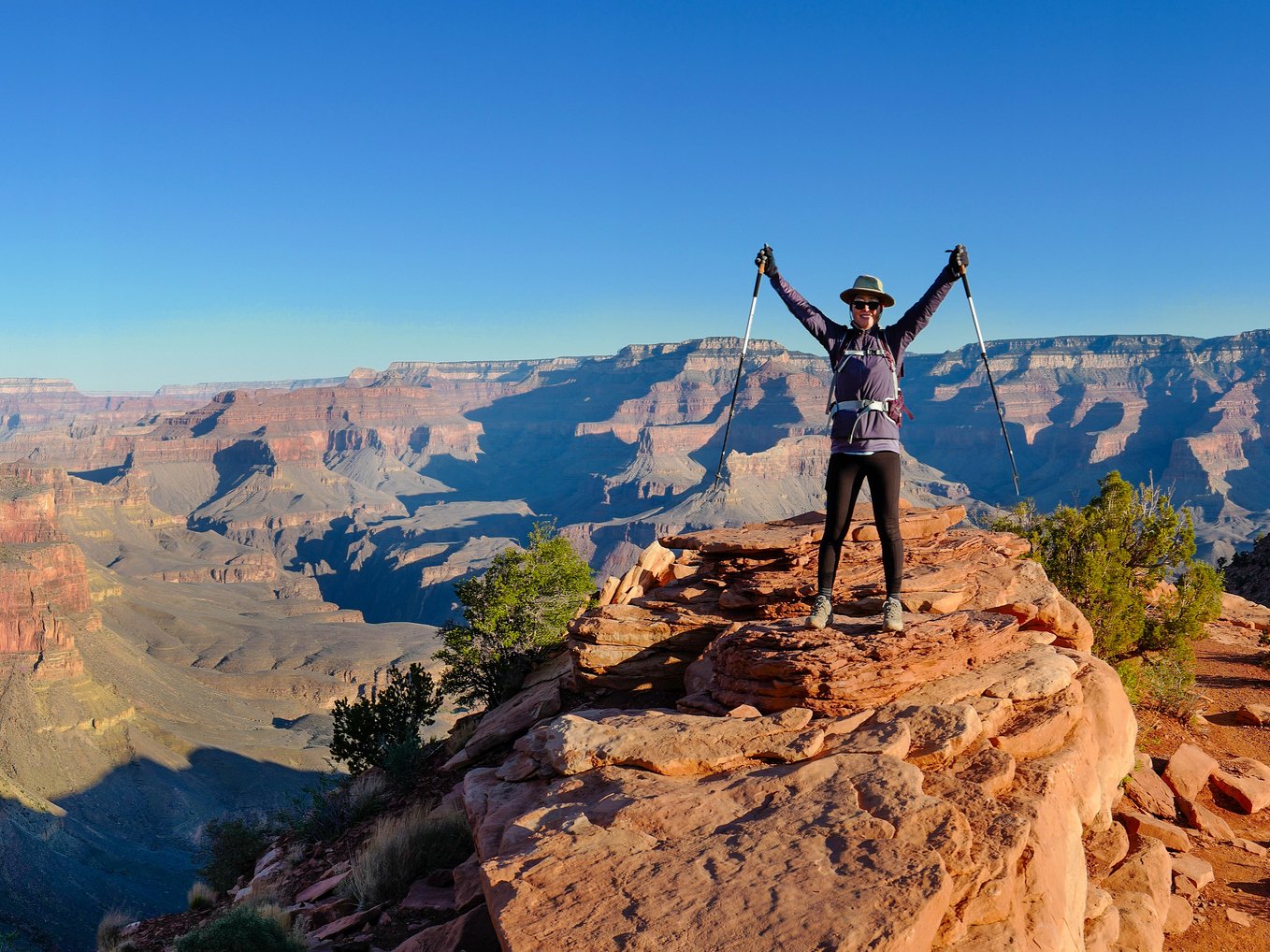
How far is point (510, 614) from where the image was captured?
2155 centimetres

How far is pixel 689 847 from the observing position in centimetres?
580

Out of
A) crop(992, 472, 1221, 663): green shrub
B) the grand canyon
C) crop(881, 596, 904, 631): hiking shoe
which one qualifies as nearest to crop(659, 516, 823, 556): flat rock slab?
the grand canyon

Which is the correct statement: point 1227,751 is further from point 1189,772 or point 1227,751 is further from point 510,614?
point 510,614

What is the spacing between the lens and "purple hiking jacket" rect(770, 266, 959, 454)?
312 inches

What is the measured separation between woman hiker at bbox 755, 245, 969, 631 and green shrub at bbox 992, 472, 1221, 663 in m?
7.51

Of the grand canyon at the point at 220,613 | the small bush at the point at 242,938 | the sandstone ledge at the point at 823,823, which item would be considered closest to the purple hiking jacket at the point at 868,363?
the sandstone ledge at the point at 823,823


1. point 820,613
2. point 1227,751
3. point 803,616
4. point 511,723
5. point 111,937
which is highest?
point 820,613

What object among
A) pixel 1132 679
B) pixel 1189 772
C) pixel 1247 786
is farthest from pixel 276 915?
pixel 1132 679

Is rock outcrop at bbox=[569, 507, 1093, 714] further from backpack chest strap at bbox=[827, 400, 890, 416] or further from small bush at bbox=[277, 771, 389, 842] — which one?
small bush at bbox=[277, 771, 389, 842]

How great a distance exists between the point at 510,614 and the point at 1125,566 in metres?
14.0

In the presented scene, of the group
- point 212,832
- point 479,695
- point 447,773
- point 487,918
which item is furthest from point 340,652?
point 487,918

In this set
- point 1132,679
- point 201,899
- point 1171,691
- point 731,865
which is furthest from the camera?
point 201,899

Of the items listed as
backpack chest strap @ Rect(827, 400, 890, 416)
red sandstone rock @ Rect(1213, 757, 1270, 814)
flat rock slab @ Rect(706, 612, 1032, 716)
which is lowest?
red sandstone rock @ Rect(1213, 757, 1270, 814)

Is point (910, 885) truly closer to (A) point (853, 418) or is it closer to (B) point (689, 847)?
(B) point (689, 847)
